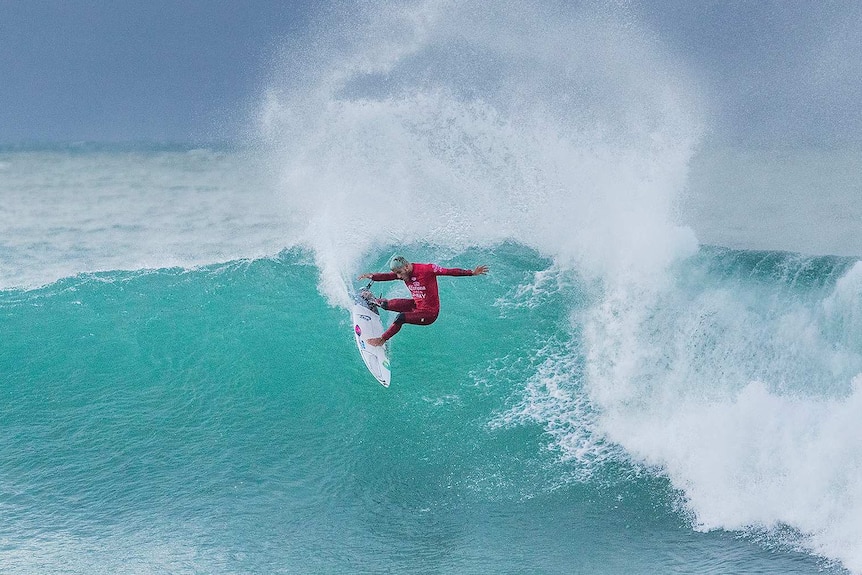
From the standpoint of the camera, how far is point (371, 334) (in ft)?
32.3

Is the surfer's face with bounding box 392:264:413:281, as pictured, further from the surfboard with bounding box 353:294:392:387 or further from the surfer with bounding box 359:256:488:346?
the surfboard with bounding box 353:294:392:387

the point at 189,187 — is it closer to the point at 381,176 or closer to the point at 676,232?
the point at 381,176

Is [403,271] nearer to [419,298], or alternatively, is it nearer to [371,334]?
[419,298]

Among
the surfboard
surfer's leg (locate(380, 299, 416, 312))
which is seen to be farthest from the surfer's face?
the surfboard

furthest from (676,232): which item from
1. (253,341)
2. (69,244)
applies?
(69,244)

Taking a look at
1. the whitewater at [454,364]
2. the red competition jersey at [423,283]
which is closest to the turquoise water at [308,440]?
the whitewater at [454,364]

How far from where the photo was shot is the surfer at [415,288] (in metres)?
8.59

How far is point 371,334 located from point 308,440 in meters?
1.57

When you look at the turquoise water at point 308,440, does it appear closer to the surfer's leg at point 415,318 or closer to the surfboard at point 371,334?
the surfboard at point 371,334

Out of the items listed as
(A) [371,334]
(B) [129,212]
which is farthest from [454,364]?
(B) [129,212]

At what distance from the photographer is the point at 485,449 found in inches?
374

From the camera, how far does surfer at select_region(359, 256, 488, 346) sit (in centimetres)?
859

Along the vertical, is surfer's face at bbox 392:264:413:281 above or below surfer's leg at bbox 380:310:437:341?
above

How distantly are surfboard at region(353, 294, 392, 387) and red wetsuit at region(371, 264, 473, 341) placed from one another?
1.60 ft
